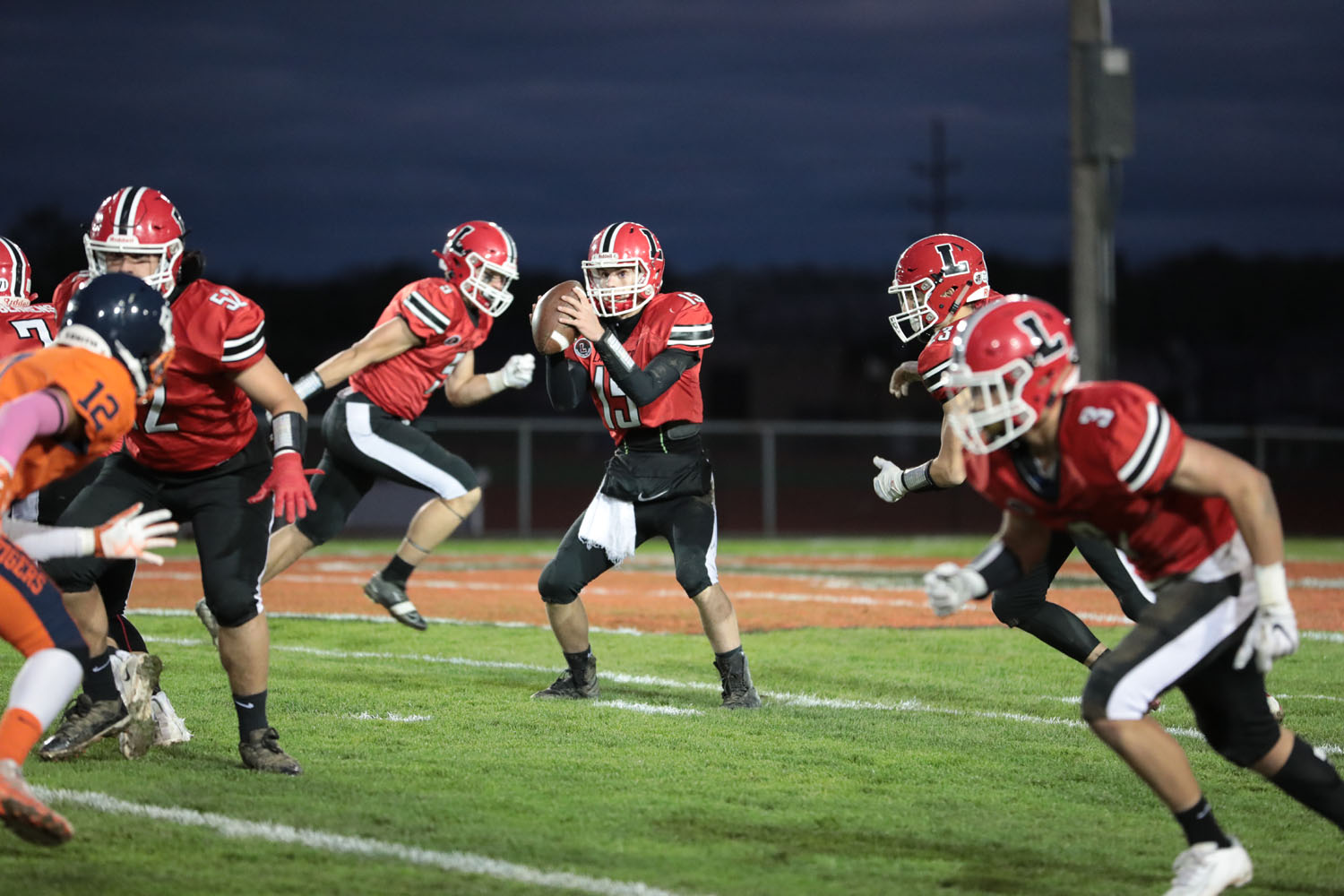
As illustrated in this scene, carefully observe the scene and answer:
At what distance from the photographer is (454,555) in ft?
51.1

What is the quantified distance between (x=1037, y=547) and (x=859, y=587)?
25.5 feet

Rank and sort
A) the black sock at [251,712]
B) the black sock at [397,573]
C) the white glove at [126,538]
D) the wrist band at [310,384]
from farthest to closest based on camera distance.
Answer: the black sock at [397,573], the wrist band at [310,384], the black sock at [251,712], the white glove at [126,538]

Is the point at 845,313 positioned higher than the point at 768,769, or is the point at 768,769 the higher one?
the point at 768,769

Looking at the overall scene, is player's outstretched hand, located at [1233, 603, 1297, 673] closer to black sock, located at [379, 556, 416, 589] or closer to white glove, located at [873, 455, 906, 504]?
white glove, located at [873, 455, 906, 504]

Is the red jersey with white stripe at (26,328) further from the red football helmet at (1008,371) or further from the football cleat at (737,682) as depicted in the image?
the red football helmet at (1008,371)

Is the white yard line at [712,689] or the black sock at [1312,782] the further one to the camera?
the white yard line at [712,689]

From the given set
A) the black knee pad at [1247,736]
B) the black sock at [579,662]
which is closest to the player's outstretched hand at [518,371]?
the black sock at [579,662]

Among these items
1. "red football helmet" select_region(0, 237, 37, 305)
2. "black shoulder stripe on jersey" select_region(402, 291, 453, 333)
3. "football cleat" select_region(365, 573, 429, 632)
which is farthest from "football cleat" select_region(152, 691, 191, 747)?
"black shoulder stripe on jersey" select_region(402, 291, 453, 333)

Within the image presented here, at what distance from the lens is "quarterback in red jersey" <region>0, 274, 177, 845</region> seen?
13.0ft

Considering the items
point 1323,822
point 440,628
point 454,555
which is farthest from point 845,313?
point 1323,822

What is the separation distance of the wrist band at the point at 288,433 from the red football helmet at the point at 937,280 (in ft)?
8.56

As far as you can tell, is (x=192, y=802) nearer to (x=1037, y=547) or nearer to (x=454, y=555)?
(x=1037, y=547)

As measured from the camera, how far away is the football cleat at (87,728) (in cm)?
529

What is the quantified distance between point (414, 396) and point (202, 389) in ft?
9.42
